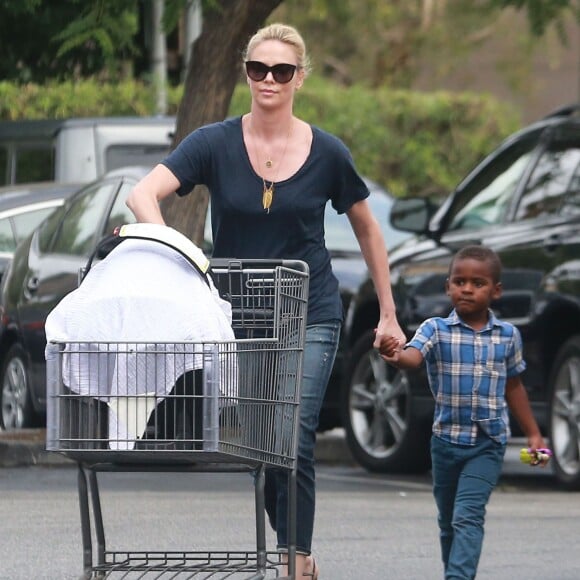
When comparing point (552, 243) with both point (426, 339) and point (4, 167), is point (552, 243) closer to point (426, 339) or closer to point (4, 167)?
point (426, 339)

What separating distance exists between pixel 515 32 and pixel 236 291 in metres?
34.9

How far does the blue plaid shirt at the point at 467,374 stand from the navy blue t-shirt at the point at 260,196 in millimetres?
348

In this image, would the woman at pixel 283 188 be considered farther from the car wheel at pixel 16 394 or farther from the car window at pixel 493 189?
the car wheel at pixel 16 394

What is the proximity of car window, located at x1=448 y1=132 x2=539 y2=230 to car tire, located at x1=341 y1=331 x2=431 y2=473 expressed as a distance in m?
0.83

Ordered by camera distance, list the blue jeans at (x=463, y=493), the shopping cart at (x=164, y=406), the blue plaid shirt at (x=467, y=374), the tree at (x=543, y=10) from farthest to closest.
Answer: the tree at (x=543, y=10)
the blue plaid shirt at (x=467, y=374)
the blue jeans at (x=463, y=493)
the shopping cart at (x=164, y=406)

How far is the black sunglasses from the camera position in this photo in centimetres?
623

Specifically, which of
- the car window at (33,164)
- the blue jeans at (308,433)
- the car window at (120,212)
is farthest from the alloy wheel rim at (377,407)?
the car window at (33,164)

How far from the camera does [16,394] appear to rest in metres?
12.6

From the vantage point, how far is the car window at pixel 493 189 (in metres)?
10.9

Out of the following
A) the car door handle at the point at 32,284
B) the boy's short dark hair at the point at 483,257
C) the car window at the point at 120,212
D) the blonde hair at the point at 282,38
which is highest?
the blonde hair at the point at 282,38

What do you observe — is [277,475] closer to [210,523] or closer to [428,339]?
[428,339]

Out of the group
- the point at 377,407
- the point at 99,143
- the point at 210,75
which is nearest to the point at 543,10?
the point at 210,75

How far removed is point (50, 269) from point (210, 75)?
60.2 inches

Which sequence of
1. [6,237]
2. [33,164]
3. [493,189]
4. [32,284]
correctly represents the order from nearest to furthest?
1. [493,189]
2. [32,284]
3. [6,237]
4. [33,164]
